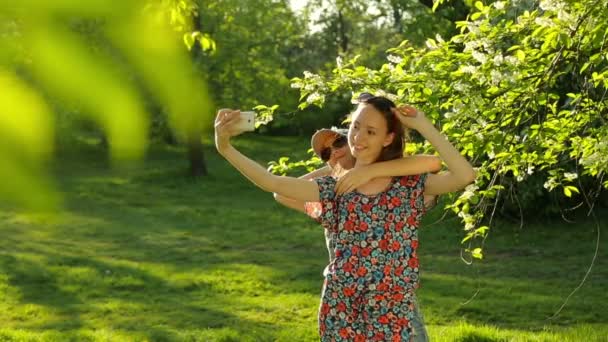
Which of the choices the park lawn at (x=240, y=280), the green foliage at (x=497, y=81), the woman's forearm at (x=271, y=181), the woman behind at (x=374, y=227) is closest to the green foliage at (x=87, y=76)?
the woman's forearm at (x=271, y=181)

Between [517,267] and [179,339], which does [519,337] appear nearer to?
[179,339]

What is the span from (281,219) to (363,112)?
14675 millimetres

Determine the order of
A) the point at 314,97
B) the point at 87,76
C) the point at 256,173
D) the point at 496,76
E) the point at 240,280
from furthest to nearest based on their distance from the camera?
the point at 240,280, the point at 314,97, the point at 496,76, the point at 256,173, the point at 87,76

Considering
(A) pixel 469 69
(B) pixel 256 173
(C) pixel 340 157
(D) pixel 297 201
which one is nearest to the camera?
(B) pixel 256 173

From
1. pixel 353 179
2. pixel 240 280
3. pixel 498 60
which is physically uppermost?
pixel 498 60

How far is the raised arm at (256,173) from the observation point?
3.11 meters

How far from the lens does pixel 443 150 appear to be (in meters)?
3.63

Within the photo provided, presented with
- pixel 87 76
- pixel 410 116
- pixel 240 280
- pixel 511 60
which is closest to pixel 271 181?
pixel 410 116

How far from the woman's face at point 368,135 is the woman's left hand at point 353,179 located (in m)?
0.07

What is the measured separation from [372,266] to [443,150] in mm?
472

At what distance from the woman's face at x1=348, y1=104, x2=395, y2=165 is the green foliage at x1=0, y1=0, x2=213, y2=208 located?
3002 mm

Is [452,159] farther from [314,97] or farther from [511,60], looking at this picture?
[314,97]

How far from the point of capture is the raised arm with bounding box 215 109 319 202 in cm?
311

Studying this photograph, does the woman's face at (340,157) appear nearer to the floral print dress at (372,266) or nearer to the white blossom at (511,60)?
the floral print dress at (372,266)
